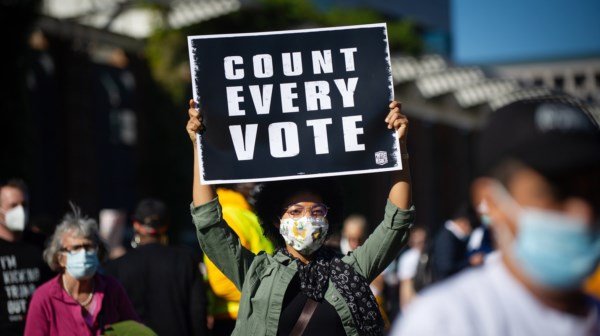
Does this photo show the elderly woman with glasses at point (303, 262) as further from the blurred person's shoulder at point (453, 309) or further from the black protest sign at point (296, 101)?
the blurred person's shoulder at point (453, 309)

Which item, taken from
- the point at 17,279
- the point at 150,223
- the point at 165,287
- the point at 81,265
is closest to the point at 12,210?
the point at 17,279

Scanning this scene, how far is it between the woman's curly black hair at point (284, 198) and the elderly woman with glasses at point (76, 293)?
1492 mm

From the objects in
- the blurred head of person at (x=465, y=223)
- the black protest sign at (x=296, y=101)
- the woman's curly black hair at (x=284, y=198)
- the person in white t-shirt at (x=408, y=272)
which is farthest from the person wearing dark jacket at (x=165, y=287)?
the person in white t-shirt at (x=408, y=272)

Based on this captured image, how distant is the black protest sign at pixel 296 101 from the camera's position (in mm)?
5285

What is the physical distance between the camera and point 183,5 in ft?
81.5

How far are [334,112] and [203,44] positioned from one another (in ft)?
2.32

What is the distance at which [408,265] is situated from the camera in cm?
1642

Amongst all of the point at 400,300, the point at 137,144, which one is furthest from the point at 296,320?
the point at 137,144

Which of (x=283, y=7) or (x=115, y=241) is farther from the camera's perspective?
(x=283, y=7)

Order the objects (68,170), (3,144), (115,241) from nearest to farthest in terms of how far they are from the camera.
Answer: (115,241) < (3,144) < (68,170)

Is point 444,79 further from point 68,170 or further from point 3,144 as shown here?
point 3,144

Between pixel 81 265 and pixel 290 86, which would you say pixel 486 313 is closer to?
pixel 290 86

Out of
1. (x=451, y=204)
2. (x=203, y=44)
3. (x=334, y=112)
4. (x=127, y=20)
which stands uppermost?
(x=127, y=20)

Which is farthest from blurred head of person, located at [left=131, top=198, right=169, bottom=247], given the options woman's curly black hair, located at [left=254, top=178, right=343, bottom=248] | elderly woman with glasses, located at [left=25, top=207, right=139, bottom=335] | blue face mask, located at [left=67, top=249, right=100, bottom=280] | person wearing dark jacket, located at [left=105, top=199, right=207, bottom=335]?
woman's curly black hair, located at [left=254, top=178, right=343, bottom=248]
